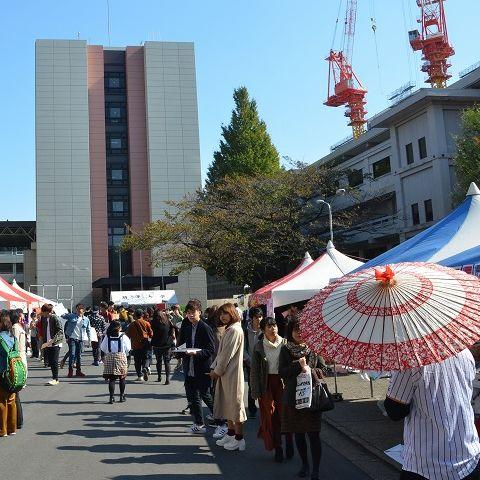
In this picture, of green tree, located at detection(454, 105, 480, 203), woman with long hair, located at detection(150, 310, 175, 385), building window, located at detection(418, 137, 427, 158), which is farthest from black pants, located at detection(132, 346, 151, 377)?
building window, located at detection(418, 137, 427, 158)

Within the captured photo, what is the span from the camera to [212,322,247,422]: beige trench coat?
7625mm

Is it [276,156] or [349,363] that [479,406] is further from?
[276,156]

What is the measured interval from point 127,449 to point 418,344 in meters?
5.81

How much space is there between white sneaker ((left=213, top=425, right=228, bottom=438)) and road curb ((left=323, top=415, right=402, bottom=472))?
65.9 inches

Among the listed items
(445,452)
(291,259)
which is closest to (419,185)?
(291,259)

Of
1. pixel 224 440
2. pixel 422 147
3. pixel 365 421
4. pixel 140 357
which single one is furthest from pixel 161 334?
pixel 422 147

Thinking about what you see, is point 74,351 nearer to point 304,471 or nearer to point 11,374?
point 11,374

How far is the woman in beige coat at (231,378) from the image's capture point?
765 centimetres

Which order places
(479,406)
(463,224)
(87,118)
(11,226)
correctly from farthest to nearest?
(11,226) < (87,118) < (463,224) < (479,406)

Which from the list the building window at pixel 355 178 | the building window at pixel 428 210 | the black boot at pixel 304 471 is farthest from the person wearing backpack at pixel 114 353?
the building window at pixel 355 178

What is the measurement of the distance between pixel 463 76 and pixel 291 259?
15.7 metres

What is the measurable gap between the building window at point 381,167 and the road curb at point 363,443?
35.5 metres

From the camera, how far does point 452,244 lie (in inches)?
342

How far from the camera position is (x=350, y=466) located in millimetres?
6996
